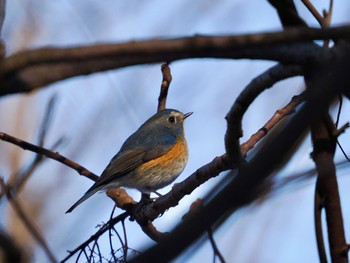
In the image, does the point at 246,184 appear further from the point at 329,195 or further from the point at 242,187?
the point at 329,195

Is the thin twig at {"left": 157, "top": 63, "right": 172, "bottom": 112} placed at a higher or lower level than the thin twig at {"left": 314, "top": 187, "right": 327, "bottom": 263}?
higher

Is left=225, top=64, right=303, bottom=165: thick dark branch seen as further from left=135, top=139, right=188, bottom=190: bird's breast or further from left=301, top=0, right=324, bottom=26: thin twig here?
left=135, top=139, right=188, bottom=190: bird's breast

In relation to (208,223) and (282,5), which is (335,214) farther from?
(208,223)

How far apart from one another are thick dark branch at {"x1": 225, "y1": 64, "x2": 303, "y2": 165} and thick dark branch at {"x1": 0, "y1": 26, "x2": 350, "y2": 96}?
31 cm

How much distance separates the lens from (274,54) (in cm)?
124

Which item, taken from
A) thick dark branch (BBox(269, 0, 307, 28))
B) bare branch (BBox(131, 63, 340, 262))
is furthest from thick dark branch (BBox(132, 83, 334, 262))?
thick dark branch (BBox(269, 0, 307, 28))

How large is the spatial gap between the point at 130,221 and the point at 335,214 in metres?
1.17

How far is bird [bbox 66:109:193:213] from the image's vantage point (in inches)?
183

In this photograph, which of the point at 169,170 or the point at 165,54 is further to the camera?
the point at 169,170

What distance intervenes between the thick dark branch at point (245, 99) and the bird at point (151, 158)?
218 centimetres

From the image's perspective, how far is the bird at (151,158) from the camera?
4637 millimetres

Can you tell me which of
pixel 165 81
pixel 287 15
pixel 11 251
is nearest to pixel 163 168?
pixel 165 81

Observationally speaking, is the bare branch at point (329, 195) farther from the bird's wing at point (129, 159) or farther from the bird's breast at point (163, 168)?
the bird's breast at point (163, 168)

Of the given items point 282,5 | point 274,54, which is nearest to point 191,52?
point 274,54
